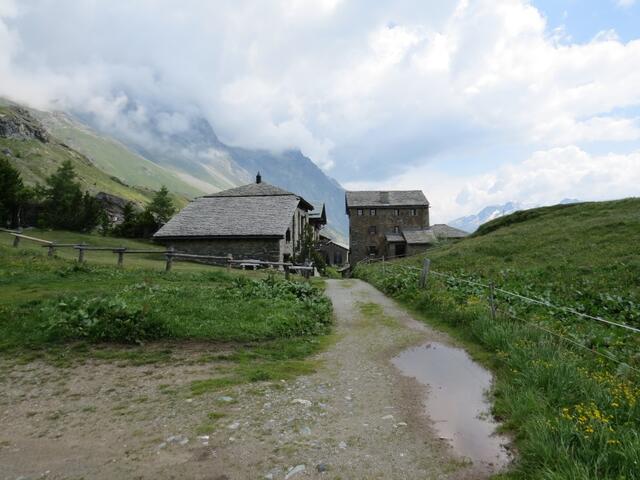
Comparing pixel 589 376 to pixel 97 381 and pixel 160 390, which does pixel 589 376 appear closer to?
pixel 160 390

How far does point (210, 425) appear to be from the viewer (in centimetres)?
556

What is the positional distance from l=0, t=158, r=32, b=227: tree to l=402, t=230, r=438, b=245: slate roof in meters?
50.1

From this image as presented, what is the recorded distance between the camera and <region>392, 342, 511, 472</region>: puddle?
5.04m

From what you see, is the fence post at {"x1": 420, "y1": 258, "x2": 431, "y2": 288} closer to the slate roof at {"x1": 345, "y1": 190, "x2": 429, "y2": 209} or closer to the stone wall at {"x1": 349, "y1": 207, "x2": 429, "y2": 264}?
the stone wall at {"x1": 349, "y1": 207, "x2": 429, "y2": 264}

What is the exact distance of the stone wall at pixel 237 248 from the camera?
3083cm

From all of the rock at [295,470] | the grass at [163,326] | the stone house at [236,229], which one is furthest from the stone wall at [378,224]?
the rock at [295,470]

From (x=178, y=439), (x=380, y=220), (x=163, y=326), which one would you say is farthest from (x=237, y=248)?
(x=380, y=220)

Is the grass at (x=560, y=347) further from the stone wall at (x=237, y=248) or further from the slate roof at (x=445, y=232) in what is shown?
the slate roof at (x=445, y=232)

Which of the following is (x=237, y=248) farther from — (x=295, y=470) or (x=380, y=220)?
(x=380, y=220)

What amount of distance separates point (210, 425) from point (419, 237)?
57.9 m

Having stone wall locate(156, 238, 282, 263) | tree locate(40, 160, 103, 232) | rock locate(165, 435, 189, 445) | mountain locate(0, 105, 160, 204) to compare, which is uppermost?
mountain locate(0, 105, 160, 204)

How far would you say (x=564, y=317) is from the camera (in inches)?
446


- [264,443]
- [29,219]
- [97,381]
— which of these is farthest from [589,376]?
[29,219]

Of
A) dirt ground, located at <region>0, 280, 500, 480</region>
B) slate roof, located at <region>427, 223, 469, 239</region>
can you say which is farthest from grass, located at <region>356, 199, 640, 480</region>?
slate roof, located at <region>427, 223, 469, 239</region>
